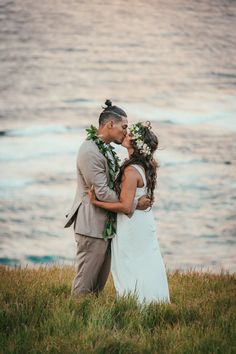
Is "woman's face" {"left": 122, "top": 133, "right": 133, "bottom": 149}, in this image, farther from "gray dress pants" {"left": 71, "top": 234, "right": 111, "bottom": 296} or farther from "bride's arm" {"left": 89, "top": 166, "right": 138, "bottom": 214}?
"gray dress pants" {"left": 71, "top": 234, "right": 111, "bottom": 296}

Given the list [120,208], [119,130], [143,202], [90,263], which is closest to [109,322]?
[90,263]

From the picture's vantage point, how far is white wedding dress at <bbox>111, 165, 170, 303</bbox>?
7816 mm

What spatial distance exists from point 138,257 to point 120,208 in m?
0.56

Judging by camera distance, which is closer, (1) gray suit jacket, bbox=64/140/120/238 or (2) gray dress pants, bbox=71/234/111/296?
(1) gray suit jacket, bbox=64/140/120/238

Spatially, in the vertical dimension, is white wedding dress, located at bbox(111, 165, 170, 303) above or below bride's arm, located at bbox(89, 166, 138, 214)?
below

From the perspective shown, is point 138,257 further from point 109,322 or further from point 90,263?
point 109,322

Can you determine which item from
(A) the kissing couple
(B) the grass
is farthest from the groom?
(B) the grass

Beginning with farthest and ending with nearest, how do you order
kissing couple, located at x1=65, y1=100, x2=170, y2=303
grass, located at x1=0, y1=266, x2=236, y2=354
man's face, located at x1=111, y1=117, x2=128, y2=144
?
man's face, located at x1=111, y1=117, x2=128, y2=144 < kissing couple, located at x1=65, y1=100, x2=170, y2=303 < grass, located at x1=0, y1=266, x2=236, y2=354

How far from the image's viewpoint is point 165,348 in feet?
21.6

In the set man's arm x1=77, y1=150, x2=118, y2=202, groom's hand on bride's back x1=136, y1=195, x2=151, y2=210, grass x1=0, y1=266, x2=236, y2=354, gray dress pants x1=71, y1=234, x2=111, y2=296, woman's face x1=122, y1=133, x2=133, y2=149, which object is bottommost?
grass x1=0, y1=266, x2=236, y2=354

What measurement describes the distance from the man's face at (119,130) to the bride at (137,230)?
0.14 metres

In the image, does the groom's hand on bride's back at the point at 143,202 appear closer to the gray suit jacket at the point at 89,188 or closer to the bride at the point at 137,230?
the bride at the point at 137,230

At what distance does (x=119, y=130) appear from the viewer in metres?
7.98

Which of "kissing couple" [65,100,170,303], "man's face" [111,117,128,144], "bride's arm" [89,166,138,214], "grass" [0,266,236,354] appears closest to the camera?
"grass" [0,266,236,354]
